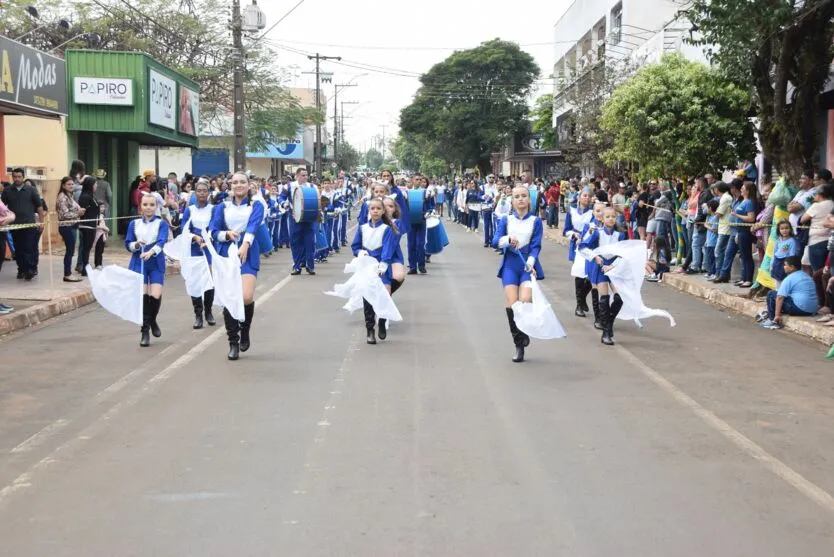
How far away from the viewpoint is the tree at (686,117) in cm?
2175

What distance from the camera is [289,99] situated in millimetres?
52500

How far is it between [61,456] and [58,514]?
1269 mm

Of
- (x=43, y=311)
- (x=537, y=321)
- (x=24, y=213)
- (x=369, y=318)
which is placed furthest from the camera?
(x=24, y=213)

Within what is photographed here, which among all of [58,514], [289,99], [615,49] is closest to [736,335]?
[58,514]

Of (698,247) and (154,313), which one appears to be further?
(698,247)

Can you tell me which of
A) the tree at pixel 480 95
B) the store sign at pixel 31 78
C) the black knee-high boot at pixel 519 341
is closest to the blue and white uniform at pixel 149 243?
the black knee-high boot at pixel 519 341

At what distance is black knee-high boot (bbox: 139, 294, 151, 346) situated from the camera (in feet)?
37.1

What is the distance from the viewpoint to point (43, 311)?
1388 cm

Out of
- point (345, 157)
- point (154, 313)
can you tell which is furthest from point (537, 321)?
point (345, 157)

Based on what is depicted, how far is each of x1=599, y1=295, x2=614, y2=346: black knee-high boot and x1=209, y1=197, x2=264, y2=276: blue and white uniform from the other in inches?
149

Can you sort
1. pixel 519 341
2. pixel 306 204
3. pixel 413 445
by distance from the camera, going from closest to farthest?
pixel 413 445, pixel 519 341, pixel 306 204

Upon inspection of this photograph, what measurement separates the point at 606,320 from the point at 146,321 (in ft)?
16.1

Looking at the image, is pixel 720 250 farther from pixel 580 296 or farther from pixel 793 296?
pixel 580 296

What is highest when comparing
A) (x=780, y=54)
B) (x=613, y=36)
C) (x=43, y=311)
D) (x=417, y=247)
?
(x=613, y=36)
